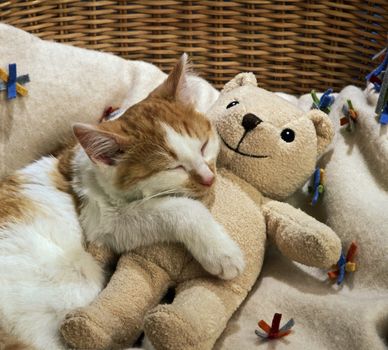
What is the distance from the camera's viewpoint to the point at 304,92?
1806mm

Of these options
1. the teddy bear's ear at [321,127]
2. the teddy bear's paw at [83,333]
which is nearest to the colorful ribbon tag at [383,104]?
the teddy bear's ear at [321,127]

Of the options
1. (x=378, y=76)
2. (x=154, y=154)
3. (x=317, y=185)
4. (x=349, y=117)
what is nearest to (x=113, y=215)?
(x=154, y=154)

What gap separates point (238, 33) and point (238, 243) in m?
0.88

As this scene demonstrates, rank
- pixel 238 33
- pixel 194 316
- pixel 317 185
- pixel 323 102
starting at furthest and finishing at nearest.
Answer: pixel 238 33, pixel 323 102, pixel 317 185, pixel 194 316

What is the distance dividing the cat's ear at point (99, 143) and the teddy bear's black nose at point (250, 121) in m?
0.27

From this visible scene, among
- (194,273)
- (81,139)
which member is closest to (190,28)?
(81,139)

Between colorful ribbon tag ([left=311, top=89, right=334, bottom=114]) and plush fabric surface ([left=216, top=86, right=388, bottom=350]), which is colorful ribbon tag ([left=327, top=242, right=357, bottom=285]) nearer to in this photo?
plush fabric surface ([left=216, top=86, right=388, bottom=350])

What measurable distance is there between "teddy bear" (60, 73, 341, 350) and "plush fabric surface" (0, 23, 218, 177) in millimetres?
295

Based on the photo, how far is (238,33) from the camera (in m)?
1.75

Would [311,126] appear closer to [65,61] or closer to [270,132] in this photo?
[270,132]

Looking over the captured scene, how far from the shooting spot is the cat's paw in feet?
3.38

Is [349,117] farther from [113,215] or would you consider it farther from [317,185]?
[113,215]

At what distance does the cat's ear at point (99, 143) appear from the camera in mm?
1053

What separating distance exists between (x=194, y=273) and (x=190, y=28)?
94cm
